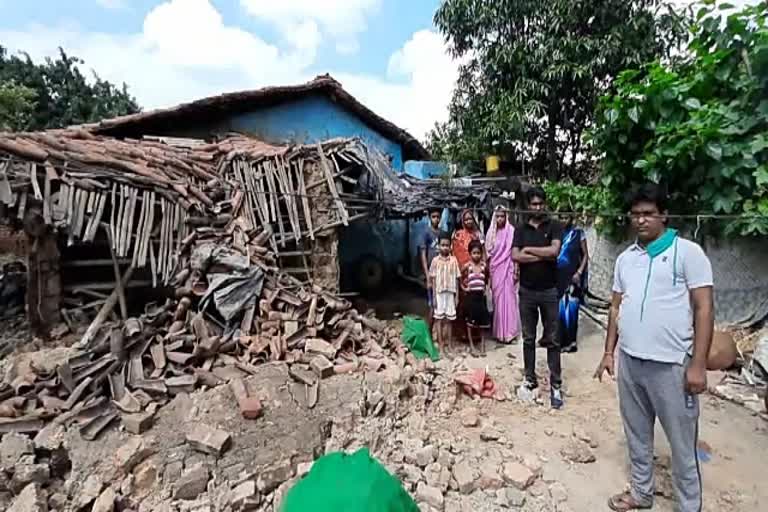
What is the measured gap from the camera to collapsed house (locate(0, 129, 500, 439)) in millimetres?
4410

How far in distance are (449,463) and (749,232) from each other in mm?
4355

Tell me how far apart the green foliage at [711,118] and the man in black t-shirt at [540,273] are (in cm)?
229

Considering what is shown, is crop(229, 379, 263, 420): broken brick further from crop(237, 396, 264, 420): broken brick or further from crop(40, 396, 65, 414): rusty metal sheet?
crop(40, 396, 65, 414): rusty metal sheet

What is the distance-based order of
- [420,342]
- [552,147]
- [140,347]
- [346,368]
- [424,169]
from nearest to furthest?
[140,347], [346,368], [420,342], [424,169], [552,147]

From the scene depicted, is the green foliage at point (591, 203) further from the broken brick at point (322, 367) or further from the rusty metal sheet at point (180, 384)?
the rusty metal sheet at point (180, 384)

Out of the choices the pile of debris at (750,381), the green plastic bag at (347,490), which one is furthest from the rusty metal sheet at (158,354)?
the pile of debris at (750,381)

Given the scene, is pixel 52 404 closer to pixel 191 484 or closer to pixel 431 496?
pixel 191 484

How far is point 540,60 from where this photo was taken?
11602mm

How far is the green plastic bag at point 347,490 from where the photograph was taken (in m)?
0.88

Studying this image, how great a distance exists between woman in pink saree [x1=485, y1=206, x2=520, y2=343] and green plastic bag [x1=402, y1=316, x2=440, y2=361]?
1.08 m

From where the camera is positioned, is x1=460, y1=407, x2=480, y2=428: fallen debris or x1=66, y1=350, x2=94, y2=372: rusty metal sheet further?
x1=66, y1=350, x2=94, y2=372: rusty metal sheet

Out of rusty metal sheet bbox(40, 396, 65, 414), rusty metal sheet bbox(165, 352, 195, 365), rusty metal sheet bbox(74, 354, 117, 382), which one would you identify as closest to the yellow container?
rusty metal sheet bbox(165, 352, 195, 365)

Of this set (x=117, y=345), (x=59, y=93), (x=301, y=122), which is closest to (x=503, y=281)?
(x=117, y=345)

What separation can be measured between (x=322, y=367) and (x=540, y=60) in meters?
→ 10.2
